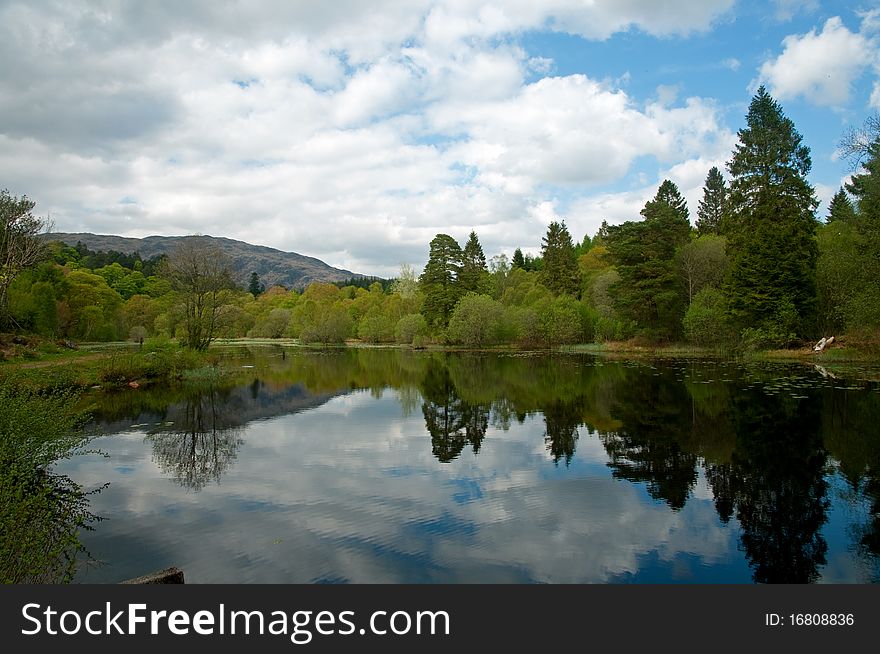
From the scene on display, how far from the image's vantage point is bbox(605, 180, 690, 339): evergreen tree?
47.7m

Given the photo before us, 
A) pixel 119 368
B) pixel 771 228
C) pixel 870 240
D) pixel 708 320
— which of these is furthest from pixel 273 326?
pixel 870 240

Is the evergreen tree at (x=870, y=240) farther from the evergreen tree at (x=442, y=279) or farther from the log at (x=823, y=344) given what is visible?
the evergreen tree at (x=442, y=279)

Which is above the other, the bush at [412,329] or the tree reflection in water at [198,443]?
the bush at [412,329]

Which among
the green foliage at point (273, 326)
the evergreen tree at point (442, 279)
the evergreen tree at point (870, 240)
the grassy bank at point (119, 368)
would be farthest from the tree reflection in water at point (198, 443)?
the green foliage at point (273, 326)

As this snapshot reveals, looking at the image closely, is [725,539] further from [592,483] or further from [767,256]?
[767,256]

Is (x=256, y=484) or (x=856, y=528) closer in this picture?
(x=856, y=528)

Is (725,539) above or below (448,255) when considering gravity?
below

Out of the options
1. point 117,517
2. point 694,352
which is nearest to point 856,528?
point 117,517

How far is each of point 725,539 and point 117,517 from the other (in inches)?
384

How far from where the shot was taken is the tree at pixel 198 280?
36.0 meters

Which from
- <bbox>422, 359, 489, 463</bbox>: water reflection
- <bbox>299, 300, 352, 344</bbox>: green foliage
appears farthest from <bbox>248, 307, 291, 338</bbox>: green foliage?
<bbox>422, 359, 489, 463</bbox>: water reflection

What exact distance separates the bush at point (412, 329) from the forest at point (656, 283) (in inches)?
7.9

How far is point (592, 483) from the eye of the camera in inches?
413

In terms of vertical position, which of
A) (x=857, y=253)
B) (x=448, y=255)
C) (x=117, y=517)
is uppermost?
(x=448, y=255)
